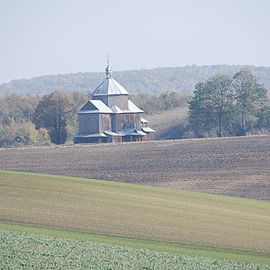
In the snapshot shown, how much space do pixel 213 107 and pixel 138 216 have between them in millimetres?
59076

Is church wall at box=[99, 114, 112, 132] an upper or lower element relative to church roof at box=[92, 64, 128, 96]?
lower

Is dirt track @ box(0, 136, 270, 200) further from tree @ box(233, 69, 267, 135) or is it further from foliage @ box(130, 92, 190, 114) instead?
foliage @ box(130, 92, 190, 114)

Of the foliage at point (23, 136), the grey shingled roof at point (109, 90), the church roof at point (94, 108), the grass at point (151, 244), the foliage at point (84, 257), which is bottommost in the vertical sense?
the foliage at point (23, 136)

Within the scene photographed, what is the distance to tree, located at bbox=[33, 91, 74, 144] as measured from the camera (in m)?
100

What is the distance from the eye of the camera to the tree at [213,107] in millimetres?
100188

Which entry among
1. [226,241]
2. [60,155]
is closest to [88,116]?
[60,155]

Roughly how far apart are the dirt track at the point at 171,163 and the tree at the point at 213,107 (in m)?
20.5

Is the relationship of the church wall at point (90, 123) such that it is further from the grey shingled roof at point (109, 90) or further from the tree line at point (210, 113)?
the tree line at point (210, 113)

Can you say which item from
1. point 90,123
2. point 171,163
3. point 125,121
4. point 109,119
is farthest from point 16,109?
point 171,163

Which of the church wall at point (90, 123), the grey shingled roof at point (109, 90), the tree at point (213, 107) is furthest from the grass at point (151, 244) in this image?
the tree at point (213, 107)

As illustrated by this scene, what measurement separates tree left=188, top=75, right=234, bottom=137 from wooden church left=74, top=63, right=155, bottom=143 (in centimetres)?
494

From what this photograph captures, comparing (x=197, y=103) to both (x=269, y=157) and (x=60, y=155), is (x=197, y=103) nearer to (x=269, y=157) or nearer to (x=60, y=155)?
(x=60, y=155)

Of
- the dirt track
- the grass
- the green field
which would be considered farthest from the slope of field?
the dirt track

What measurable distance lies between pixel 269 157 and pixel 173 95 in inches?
2759
